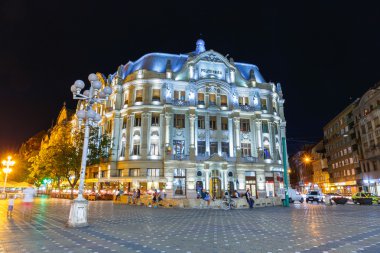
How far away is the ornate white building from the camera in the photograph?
126 feet

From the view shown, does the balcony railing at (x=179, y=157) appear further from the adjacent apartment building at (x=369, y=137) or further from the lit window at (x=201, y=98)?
the adjacent apartment building at (x=369, y=137)

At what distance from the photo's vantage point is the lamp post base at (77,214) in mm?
11773

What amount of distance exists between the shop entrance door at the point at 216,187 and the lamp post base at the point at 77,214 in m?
28.6

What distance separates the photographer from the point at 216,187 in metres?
39.5

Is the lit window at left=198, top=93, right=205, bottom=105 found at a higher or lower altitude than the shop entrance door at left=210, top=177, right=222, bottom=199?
higher

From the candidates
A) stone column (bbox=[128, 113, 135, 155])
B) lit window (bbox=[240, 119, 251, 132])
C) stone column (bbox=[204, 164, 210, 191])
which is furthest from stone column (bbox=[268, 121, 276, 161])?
stone column (bbox=[128, 113, 135, 155])

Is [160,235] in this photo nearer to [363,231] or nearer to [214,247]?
[214,247]

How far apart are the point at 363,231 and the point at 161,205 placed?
20.0 m

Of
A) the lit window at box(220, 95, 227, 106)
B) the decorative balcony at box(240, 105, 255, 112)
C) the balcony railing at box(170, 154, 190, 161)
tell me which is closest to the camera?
the balcony railing at box(170, 154, 190, 161)

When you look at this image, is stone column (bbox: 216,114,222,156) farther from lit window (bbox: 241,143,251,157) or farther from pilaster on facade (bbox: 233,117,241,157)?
lit window (bbox: 241,143,251,157)

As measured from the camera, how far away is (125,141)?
4025cm

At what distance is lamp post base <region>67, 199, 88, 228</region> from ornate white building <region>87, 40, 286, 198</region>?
938 inches

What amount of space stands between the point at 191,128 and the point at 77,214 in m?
29.4

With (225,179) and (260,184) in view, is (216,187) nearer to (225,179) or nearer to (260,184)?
(225,179)
